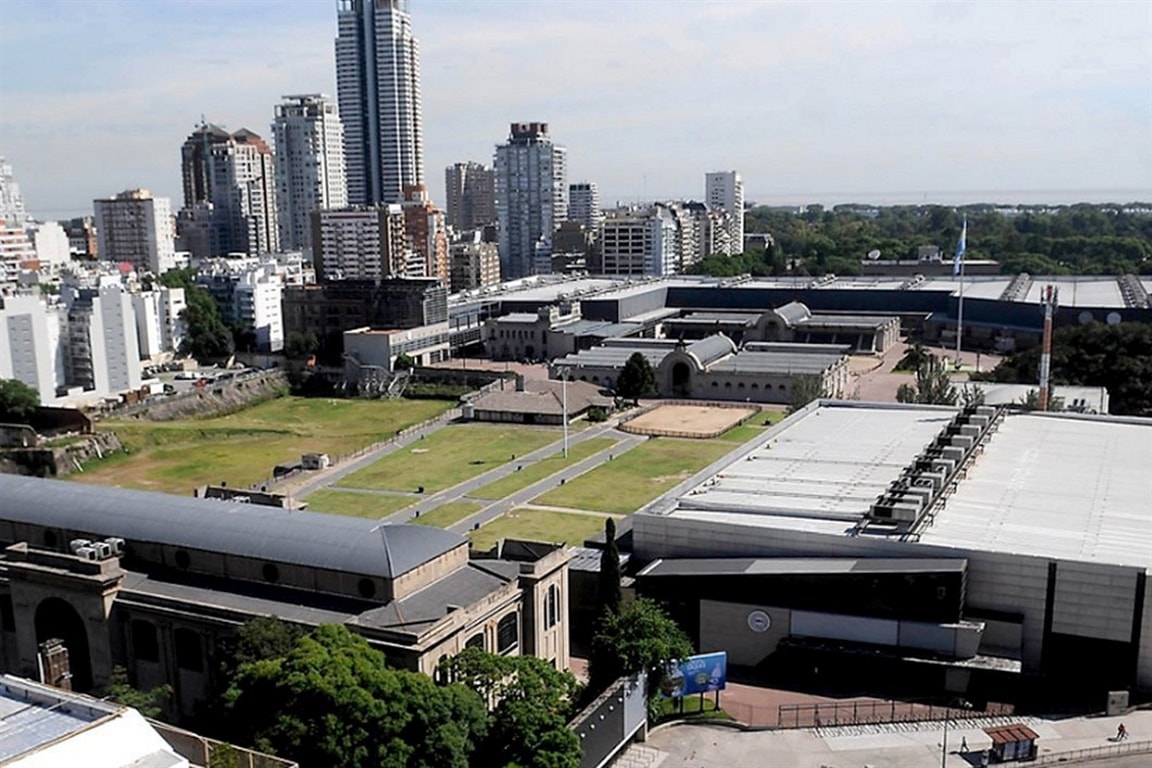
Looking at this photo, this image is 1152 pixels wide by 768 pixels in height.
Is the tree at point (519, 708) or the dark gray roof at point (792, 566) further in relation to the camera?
the dark gray roof at point (792, 566)

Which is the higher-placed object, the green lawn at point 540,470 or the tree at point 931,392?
the tree at point 931,392

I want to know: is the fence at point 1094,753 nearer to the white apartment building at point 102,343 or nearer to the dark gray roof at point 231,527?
the dark gray roof at point 231,527

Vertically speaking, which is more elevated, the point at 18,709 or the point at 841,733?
the point at 18,709

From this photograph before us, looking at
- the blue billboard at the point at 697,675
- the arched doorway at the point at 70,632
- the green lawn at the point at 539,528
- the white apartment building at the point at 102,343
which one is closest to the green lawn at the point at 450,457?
the green lawn at the point at 539,528

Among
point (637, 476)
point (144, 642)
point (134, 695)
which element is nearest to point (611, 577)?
point (134, 695)

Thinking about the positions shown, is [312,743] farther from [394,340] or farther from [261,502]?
[394,340]

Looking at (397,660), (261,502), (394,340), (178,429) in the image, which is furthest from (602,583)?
(394,340)
